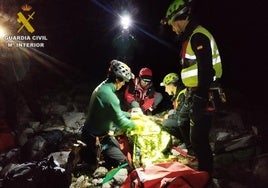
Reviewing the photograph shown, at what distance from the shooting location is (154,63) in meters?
12.5

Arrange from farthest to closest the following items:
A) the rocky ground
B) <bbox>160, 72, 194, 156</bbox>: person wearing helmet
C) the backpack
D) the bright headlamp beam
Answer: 1. the bright headlamp beam
2. <bbox>160, 72, 194, 156</bbox>: person wearing helmet
3. the rocky ground
4. the backpack

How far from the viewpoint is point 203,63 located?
3.96m

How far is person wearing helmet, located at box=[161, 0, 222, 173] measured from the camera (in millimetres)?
3994

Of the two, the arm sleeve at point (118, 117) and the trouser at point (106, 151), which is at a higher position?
the arm sleeve at point (118, 117)

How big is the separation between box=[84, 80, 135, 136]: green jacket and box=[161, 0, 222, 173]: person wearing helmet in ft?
4.39

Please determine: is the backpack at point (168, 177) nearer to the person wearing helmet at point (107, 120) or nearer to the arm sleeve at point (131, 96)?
the person wearing helmet at point (107, 120)

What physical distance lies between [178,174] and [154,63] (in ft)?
29.1

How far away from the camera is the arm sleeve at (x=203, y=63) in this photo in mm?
3967

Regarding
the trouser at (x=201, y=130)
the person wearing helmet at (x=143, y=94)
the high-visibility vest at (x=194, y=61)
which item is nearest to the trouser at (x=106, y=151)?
the trouser at (x=201, y=130)

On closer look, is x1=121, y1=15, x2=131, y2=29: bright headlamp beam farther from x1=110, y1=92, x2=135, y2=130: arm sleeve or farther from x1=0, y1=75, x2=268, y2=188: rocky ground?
x1=110, y1=92, x2=135, y2=130: arm sleeve

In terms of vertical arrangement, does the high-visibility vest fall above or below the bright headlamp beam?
below

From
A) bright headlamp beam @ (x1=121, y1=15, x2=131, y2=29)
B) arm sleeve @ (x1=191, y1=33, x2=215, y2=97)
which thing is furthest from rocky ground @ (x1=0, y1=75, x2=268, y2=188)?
bright headlamp beam @ (x1=121, y1=15, x2=131, y2=29)

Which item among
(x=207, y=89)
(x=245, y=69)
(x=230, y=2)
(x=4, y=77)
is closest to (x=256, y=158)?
(x=207, y=89)

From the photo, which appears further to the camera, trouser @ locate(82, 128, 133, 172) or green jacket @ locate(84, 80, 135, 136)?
trouser @ locate(82, 128, 133, 172)
